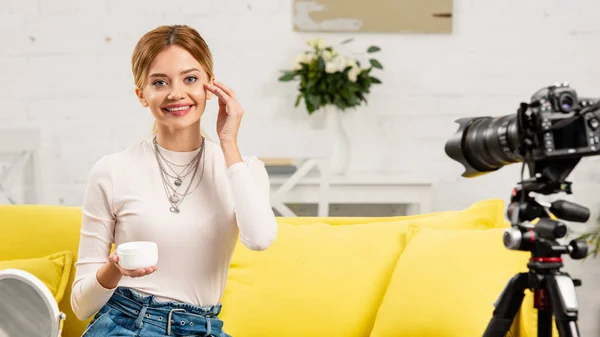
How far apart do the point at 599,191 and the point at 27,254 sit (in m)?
2.63

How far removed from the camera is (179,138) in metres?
1.82

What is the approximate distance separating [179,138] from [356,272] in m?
0.67

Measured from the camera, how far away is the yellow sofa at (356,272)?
6.48 feet

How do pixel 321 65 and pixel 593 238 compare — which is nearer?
pixel 593 238

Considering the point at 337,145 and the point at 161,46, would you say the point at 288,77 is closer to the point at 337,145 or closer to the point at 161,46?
the point at 337,145

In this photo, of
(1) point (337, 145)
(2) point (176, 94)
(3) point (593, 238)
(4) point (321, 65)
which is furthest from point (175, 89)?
(3) point (593, 238)

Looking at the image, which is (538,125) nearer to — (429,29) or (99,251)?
(99,251)

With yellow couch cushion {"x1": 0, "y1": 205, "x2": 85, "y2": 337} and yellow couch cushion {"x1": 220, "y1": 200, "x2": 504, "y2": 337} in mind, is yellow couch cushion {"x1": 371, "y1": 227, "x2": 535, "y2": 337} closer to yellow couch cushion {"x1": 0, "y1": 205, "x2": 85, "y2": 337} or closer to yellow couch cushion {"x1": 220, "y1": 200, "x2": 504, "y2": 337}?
yellow couch cushion {"x1": 220, "y1": 200, "x2": 504, "y2": 337}

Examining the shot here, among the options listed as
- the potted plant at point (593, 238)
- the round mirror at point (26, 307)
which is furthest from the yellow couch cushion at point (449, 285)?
the potted plant at point (593, 238)

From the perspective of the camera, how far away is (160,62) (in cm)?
176

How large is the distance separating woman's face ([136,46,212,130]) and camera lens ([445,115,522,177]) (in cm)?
58

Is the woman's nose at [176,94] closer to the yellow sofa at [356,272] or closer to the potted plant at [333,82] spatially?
the yellow sofa at [356,272]

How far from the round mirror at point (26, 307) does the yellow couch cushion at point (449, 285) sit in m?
0.88

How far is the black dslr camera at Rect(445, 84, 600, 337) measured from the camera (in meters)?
1.28
